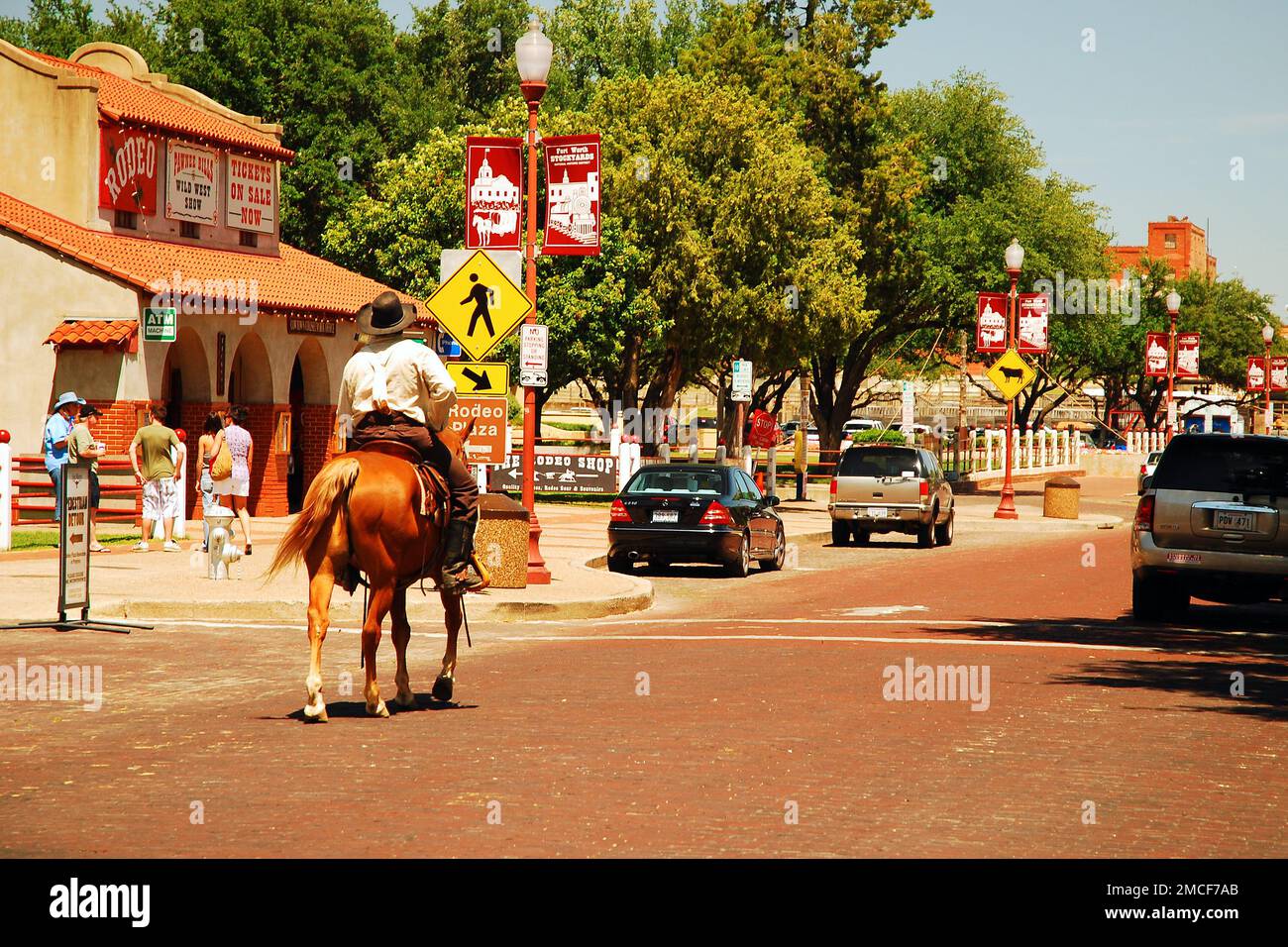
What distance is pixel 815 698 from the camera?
12.3 m

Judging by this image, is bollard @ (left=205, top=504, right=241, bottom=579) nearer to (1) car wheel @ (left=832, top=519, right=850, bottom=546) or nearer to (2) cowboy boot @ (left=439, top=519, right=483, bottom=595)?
(2) cowboy boot @ (left=439, top=519, right=483, bottom=595)

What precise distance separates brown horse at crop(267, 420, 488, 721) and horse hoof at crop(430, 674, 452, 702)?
0.67 metres

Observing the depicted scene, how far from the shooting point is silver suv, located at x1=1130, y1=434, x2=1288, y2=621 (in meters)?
17.9

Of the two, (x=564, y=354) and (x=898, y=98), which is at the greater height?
(x=898, y=98)

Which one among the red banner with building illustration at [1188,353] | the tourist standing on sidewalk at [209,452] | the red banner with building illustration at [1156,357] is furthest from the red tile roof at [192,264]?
the red banner with building illustration at [1188,353]

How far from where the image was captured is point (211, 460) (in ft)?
71.7

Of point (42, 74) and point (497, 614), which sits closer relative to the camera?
point (497, 614)

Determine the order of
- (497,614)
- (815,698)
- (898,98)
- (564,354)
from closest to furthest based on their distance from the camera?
(815,698), (497,614), (564,354), (898,98)

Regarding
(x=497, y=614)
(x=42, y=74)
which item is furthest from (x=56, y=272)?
(x=497, y=614)

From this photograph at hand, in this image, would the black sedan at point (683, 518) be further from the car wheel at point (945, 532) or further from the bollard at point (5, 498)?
the car wheel at point (945, 532)

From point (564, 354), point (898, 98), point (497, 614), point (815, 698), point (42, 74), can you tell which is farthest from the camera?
point (898, 98)

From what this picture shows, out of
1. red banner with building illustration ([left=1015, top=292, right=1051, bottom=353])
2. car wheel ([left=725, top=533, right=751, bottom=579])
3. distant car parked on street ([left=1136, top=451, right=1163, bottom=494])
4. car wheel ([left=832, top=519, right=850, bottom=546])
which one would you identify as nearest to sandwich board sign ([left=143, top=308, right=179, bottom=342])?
car wheel ([left=725, top=533, right=751, bottom=579])

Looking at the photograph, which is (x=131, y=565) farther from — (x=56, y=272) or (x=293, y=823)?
(x=293, y=823)

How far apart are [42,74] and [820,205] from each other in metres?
24.8
